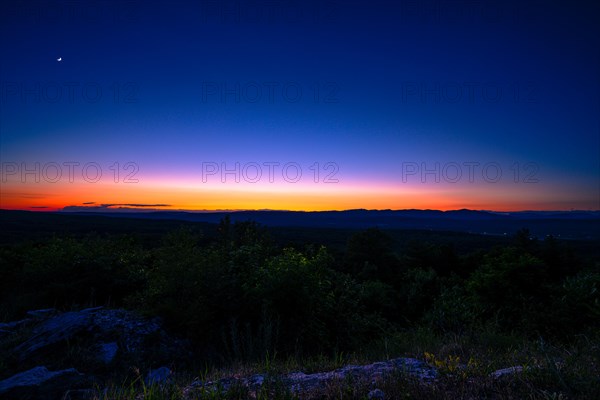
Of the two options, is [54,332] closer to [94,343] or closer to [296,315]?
[94,343]

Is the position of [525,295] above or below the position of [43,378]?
below

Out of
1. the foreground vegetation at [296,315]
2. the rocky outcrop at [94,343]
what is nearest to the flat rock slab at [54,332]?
the rocky outcrop at [94,343]

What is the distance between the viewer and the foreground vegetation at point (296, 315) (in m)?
3.22

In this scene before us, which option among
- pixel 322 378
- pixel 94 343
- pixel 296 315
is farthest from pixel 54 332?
pixel 322 378

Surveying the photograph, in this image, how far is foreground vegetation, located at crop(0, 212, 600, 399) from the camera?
3.22 metres

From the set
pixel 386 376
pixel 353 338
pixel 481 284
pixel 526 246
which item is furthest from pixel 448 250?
pixel 386 376

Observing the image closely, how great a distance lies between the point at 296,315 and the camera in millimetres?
6707

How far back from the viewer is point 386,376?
3.33 metres

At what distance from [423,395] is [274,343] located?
3712mm

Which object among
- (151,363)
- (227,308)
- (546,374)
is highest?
(546,374)

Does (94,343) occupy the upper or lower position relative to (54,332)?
lower

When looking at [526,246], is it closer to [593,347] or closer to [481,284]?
[481,284]

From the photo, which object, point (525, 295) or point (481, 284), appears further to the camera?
point (481, 284)

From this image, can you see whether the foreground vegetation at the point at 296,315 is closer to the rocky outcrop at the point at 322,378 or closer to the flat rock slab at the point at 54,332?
the rocky outcrop at the point at 322,378
